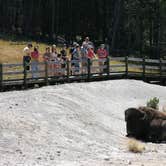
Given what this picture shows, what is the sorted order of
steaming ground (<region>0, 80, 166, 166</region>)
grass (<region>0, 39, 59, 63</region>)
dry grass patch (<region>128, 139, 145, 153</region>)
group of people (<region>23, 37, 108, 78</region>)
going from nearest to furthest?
1. steaming ground (<region>0, 80, 166, 166</region>)
2. dry grass patch (<region>128, 139, 145, 153</region>)
3. group of people (<region>23, 37, 108, 78</region>)
4. grass (<region>0, 39, 59, 63</region>)

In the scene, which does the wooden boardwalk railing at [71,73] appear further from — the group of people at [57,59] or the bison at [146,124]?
the bison at [146,124]

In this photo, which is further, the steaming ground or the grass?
the grass

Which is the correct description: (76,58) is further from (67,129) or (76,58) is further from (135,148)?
(135,148)

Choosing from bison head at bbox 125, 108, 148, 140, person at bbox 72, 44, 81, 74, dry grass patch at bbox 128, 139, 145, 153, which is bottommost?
dry grass patch at bbox 128, 139, 145, 153

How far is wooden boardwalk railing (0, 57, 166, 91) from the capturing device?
90.9ft

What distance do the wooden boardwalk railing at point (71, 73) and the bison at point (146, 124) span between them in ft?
20.4

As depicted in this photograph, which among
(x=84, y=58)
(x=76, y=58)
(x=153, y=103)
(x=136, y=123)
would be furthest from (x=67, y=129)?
(x=84, y=58)

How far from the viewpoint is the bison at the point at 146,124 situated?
23.2m

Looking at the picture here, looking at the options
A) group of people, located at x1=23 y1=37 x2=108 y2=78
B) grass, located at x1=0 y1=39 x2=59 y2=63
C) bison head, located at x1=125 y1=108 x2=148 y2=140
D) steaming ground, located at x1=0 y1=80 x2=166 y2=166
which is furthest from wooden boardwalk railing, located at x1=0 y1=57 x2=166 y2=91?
grass, located at x1=0 y1=39 x2=59 y2=63

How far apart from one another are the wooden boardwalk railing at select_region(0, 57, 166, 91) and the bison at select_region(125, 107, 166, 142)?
20.4 feet

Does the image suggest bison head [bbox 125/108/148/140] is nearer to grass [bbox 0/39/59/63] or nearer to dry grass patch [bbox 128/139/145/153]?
dry grass patch [bbox 128/139/145/153]

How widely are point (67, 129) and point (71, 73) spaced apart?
9344 mm

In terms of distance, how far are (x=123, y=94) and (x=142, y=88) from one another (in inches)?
77.3

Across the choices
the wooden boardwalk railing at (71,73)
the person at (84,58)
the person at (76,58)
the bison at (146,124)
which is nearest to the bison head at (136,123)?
the bison at (146,124)
